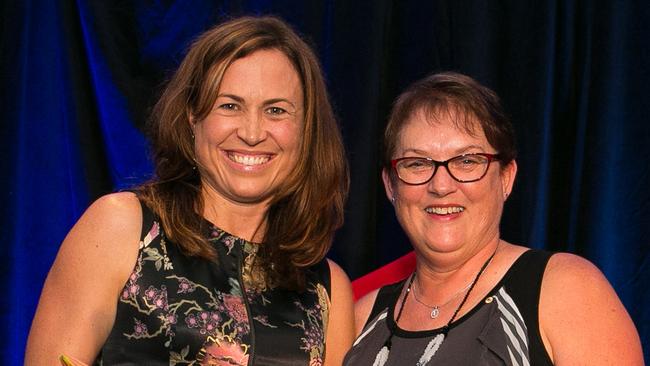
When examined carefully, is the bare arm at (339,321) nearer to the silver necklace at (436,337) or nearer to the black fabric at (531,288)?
the silver necklace at (436,337)

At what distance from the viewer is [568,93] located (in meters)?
3.29

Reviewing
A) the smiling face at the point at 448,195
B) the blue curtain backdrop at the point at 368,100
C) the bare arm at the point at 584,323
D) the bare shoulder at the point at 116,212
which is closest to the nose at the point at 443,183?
the smiling face at the point at 448,195

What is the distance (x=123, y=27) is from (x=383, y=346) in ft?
4.65

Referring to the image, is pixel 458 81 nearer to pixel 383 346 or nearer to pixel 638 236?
pixel 383 346

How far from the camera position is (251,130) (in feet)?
8.03

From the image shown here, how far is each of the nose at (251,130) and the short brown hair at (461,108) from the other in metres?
0.37

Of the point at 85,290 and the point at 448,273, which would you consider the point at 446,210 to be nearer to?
the point at 448,273

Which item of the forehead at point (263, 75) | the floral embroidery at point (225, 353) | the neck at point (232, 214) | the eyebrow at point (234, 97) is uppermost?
the forehead at point (263, 75)

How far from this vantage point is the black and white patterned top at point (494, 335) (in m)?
2.29

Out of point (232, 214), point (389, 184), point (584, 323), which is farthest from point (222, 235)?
point (584, 323)

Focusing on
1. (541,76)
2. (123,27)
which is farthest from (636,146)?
(123,27)

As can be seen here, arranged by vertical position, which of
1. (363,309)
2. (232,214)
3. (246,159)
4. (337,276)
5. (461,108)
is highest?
(461,108)

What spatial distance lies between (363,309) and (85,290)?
84cm

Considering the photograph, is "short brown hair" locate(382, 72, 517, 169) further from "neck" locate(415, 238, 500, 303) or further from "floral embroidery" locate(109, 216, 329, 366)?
"floral embroidery" locate(109, 216, 329, 366)
